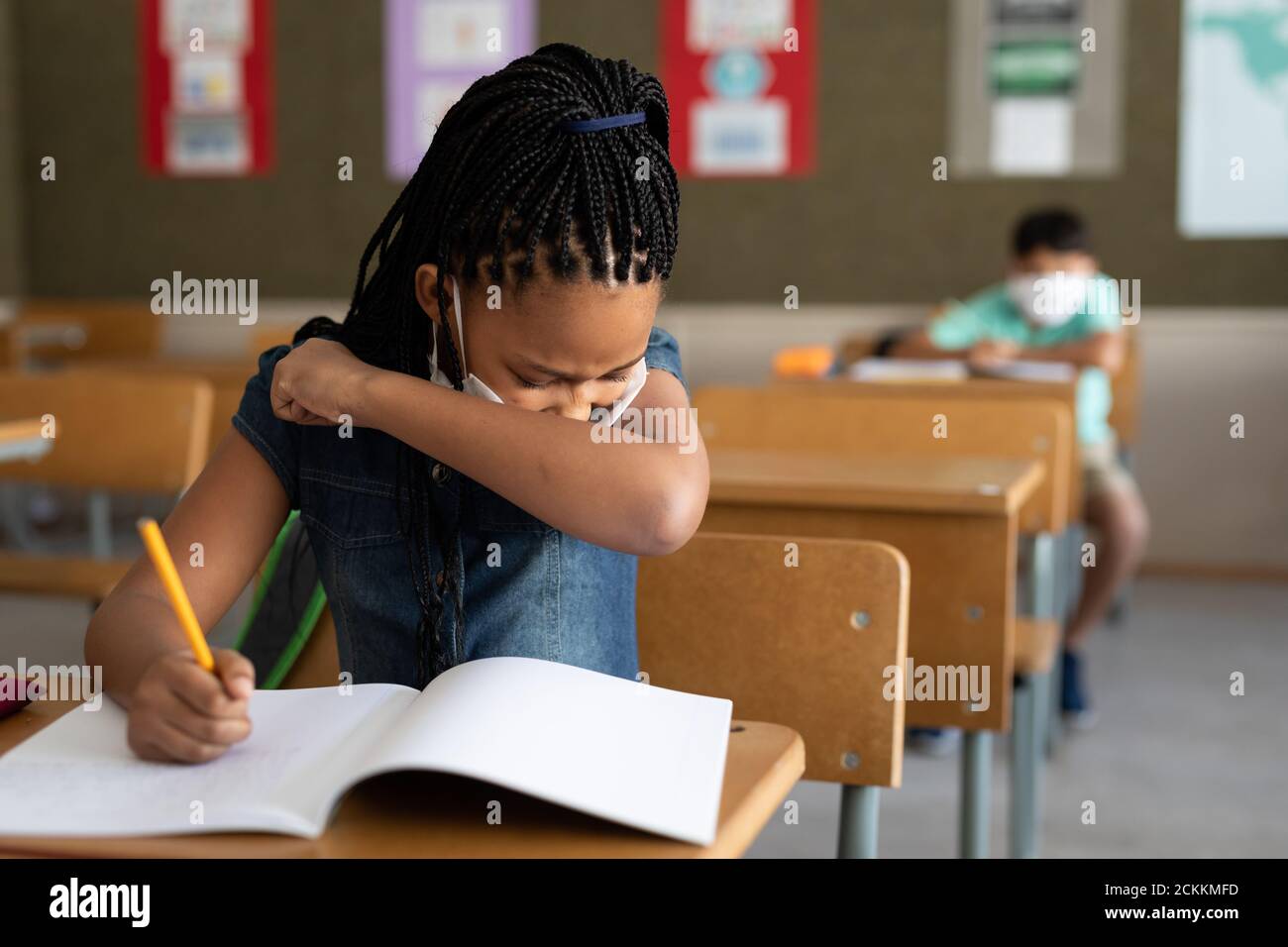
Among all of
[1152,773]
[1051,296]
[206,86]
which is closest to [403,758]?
[1152,773]

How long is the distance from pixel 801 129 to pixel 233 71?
84.8 inches

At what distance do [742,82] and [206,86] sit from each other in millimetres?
2061

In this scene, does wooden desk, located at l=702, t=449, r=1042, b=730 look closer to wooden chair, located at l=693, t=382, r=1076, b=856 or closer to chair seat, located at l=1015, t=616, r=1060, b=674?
chair seat, located at l=1015, t=616, r=1060, b=674

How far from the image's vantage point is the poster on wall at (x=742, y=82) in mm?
5008

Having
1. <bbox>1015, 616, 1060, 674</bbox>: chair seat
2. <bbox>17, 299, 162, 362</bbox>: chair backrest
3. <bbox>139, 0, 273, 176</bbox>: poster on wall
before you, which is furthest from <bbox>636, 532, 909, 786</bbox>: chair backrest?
<bbox>139, 0, 273, 176</bbox>: poster on wall

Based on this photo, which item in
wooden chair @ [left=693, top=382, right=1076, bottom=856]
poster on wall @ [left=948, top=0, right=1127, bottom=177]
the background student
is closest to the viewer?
wooden chair @ [left=693, top=382, right=1076, bottom=856]

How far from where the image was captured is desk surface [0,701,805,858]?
65 centimetres

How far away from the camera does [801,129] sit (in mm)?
5051

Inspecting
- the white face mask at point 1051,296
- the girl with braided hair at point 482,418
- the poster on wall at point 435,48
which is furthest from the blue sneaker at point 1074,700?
the poster on wall at point 435,48

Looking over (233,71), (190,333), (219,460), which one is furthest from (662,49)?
(219,460)

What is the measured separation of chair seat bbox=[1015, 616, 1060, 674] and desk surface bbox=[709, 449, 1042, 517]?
293 millimetres

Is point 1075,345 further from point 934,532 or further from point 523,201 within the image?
point 523,201

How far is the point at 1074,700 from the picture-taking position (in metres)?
3.19
